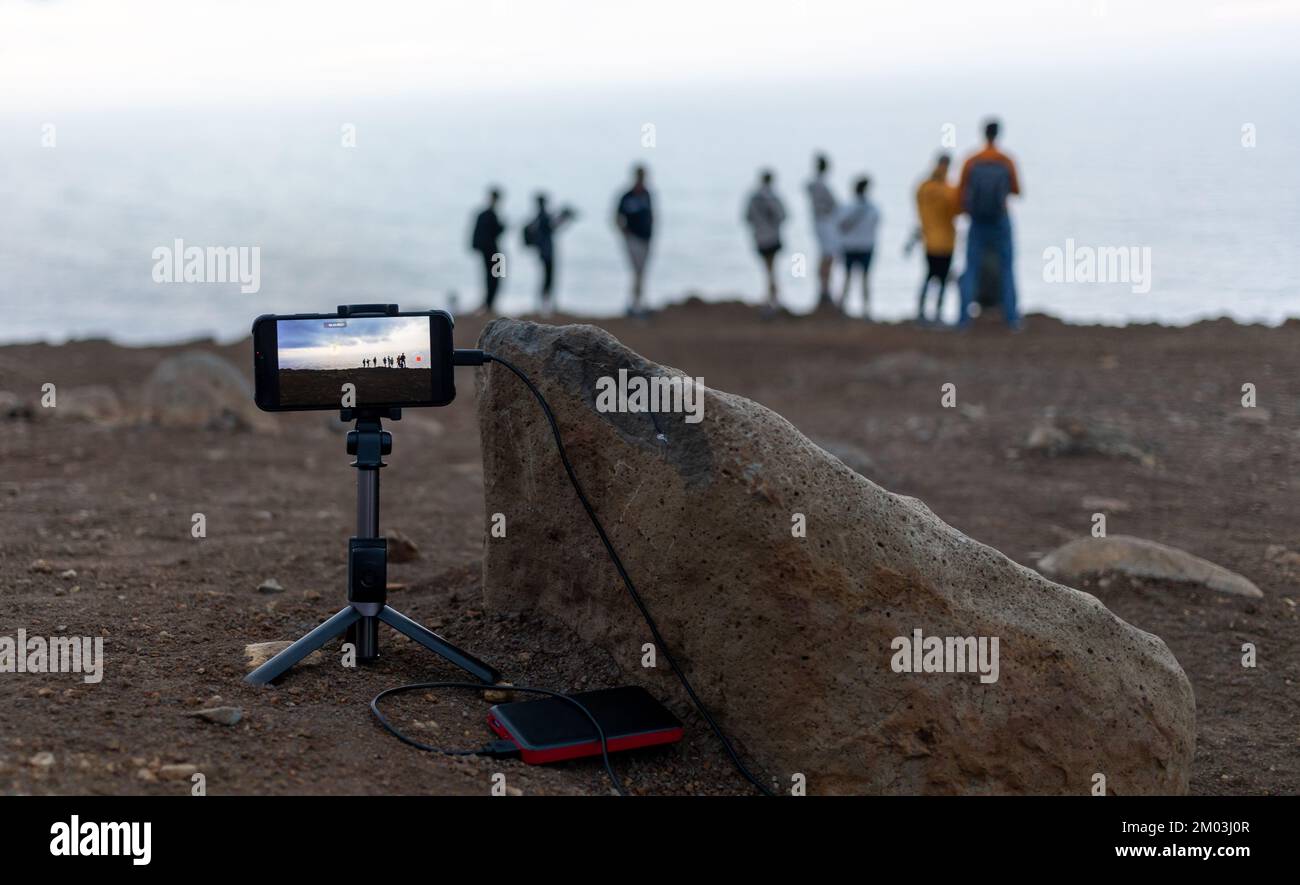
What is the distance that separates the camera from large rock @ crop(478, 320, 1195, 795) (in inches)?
160

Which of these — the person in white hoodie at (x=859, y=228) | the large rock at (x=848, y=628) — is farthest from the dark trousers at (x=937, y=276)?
the large rock at (x=848, y=628)

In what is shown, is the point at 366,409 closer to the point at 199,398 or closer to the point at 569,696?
the point at 569,696

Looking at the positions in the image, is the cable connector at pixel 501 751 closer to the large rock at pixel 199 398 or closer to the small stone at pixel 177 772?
the small stone at pixel 177 772

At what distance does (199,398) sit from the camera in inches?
446

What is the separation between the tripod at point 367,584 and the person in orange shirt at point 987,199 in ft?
35.8

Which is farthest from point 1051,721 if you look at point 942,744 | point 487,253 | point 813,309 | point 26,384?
point 813,309

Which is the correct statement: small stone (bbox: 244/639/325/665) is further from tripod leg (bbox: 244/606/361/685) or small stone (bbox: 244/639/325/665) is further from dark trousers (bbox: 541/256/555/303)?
dark trousers (bbox: 541/256/555/303)

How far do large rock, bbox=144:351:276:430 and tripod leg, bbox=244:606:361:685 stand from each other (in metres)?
7.12

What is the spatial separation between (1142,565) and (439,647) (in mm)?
4298

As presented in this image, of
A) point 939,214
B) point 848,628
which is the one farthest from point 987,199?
point 848,628

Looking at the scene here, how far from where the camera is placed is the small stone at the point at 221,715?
13.0ft

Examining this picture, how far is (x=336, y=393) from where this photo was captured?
4.21 meters

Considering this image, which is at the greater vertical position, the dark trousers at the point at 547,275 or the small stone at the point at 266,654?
the dark trousers at the point at 547,275

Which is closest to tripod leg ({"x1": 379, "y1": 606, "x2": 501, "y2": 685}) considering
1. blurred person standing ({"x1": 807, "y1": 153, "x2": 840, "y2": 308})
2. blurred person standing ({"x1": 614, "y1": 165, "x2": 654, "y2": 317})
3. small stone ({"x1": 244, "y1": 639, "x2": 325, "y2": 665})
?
small stone ({"x1": 244, "y1": 639, "x2": 325, "y2": 665})
